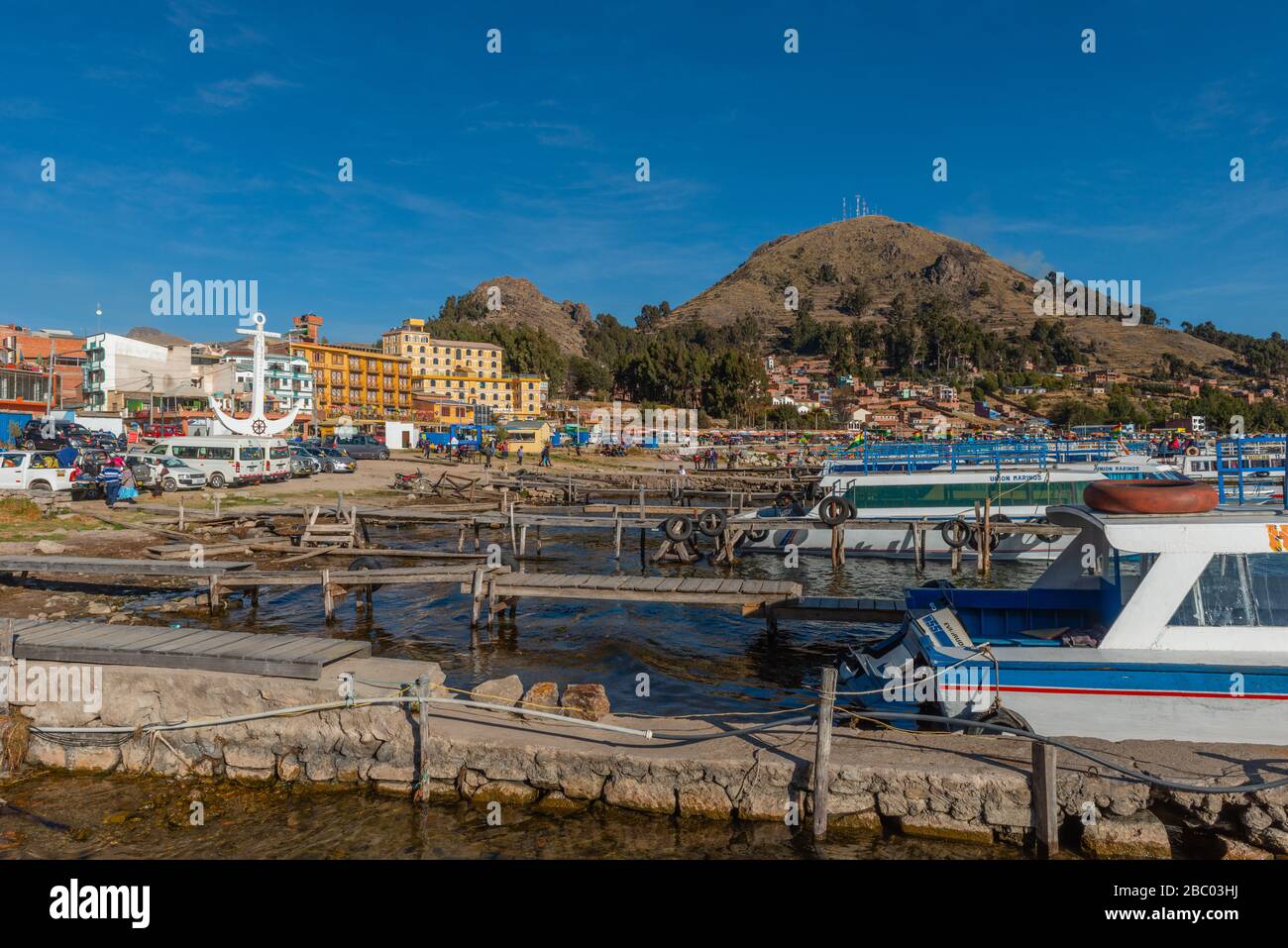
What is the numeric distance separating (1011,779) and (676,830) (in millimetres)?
3304

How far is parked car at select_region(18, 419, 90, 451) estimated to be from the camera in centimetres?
4459

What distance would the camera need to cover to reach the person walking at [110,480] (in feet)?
96.3

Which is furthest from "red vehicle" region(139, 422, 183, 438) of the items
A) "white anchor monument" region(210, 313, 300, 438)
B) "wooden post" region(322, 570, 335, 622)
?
"wooden post" region(322, 570, 335, 622)

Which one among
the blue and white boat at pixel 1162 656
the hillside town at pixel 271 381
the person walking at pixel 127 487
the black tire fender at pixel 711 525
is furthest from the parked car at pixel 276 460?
the blue and white boat at pixel 1162 656

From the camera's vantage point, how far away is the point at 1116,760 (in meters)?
7.55

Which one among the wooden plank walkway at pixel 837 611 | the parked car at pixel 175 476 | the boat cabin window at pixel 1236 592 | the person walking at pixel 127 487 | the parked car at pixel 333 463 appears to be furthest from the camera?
the parked car at pixel 333 463

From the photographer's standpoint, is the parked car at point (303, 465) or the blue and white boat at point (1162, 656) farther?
the parked car at point (303, 465)

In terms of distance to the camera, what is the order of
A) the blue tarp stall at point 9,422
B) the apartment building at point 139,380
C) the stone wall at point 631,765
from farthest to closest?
1. the apartment building at point 139,380
2. the blue tarp stall at point 9,422
3. the stone wall at point 631,765

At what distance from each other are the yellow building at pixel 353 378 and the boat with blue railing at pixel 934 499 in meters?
76.3

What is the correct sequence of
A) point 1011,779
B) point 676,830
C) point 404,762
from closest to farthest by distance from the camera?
1. point 1011,779
2. point 676,830
3. point 404,762

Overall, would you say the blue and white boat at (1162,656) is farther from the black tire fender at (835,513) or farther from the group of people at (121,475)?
the group of people at (121,475)

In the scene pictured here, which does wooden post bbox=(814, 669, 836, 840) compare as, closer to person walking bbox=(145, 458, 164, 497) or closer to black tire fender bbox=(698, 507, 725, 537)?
black tire fender bbox=(698, 507, 725, 537)
